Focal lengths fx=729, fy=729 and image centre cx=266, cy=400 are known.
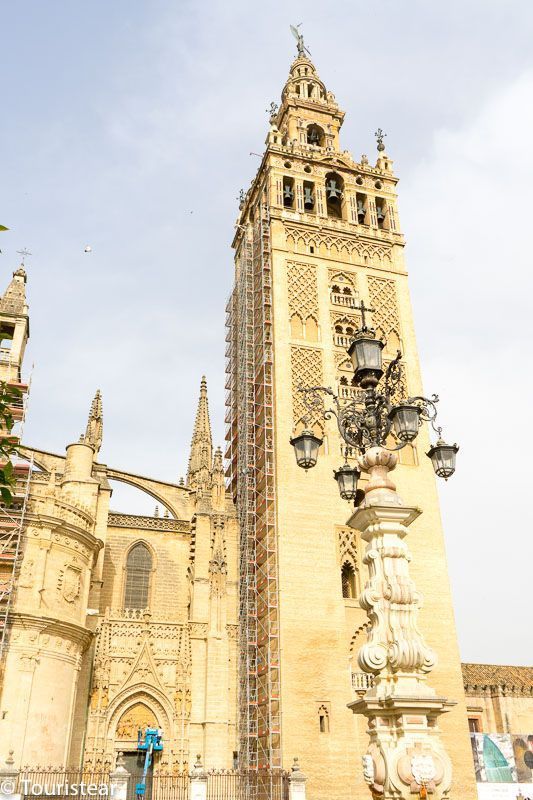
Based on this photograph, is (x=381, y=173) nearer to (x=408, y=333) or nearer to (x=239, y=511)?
(x=408, y=333)

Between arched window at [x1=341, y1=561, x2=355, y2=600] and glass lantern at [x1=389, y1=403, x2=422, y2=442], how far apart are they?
17219 mm

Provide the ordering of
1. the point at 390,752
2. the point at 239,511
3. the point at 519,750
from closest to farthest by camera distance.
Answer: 1. the point at 390,752
2. the point at 239,511
3. the point at 519,750

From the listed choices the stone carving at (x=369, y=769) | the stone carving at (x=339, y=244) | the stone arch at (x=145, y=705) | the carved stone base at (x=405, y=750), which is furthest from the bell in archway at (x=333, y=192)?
the stone carving at (x=369, y=769)

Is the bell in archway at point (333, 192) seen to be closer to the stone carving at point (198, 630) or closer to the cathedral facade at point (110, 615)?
the cathedral facade at point (110, 615)

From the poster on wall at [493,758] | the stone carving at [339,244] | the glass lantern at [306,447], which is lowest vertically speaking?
the poster on wall at [493,758]

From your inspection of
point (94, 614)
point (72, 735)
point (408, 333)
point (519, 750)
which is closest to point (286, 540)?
point (94, 614)

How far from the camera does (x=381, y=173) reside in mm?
35344

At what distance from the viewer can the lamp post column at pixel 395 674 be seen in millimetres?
6926

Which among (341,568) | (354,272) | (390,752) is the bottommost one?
(390,752)

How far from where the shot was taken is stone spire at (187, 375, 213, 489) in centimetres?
2867

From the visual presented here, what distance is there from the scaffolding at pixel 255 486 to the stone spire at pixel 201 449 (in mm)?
1285

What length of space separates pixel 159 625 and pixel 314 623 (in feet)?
17.6

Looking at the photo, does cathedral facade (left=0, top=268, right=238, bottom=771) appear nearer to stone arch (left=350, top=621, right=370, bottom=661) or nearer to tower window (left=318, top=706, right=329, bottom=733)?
tower window (left=318, top=706, right=329, bottom=733)

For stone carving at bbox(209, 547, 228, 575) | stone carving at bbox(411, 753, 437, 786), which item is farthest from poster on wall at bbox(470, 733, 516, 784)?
stone carving at bbox(411, 753, 437, 786)
